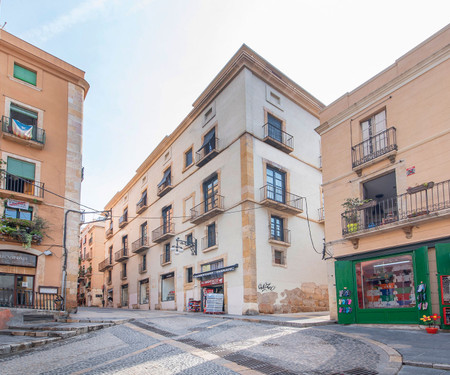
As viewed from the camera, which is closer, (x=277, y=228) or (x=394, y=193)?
(x=394, y=193)

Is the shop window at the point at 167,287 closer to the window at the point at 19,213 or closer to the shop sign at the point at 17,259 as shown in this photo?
the shop sign at the point at 17,259

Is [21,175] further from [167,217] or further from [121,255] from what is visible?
[121,255]

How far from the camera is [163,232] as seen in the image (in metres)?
28.8

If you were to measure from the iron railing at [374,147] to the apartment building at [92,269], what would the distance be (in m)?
37.3

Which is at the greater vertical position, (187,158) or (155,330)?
(187,158)

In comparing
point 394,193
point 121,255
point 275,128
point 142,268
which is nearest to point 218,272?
point 275,128

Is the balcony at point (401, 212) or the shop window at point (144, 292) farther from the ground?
the balcony at point (401, 212)

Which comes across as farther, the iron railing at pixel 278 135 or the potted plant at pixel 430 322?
the iron railing at pixel 278 135

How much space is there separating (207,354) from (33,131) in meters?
16.5

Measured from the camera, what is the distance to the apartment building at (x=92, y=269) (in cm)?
4602

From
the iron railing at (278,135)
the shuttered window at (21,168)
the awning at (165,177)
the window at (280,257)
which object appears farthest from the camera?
the awning at (165,177)

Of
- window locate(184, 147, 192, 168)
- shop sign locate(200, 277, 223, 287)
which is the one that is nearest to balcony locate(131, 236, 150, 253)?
window locate(184, 147, 192, 168)

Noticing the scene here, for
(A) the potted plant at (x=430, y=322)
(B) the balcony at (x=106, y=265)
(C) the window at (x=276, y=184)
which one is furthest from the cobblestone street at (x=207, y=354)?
(B) the balcony at (x=106, y=265)

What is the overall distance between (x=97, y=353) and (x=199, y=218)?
14.3 metres
